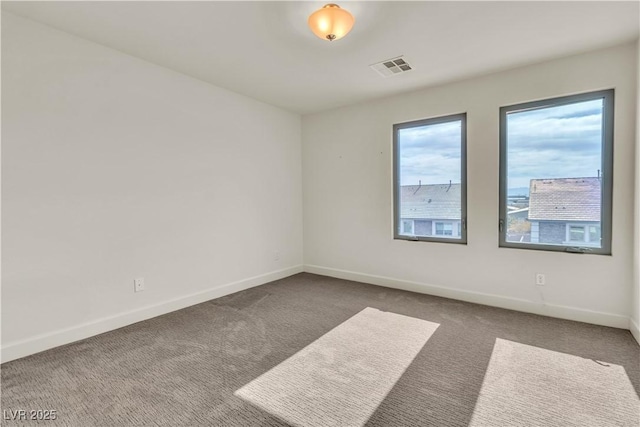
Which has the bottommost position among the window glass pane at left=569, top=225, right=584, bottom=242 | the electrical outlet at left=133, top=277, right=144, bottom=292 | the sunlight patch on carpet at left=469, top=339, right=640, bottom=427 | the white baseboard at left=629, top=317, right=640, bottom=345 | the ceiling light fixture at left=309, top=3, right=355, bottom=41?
the sunlight patch on carpet at left=469, top=339, right=640, bottom=427

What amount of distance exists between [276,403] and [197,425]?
0.44m

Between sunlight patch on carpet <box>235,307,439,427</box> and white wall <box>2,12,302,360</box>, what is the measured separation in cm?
176

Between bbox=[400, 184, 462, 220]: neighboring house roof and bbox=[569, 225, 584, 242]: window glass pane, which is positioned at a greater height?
bbox=[400, 184, 462, 220]: neighboring house roof

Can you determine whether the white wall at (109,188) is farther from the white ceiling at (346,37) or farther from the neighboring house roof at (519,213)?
the neighboring house roof at (519,213)

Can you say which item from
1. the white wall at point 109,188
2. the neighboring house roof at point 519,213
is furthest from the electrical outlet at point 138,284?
the neighboring house roof at point 519,213

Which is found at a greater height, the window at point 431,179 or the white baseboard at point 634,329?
the window at point 431,179

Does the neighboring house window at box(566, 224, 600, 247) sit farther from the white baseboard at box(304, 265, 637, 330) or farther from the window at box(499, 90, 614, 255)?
the white baseboard at box(304, 265, 637, 330)

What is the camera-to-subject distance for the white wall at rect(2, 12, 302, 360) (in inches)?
90.1

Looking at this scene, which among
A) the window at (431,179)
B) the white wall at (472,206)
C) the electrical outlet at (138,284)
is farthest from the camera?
the window at (431,179)

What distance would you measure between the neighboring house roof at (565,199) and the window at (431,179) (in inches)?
27.4

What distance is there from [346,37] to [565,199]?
2.70 m

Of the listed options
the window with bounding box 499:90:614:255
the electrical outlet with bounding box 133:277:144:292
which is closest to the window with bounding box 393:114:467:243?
the window with bounding box 499:90:614:255

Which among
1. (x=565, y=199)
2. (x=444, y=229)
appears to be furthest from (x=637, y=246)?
(x=444, y=229)

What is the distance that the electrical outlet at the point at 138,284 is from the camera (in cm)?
294
